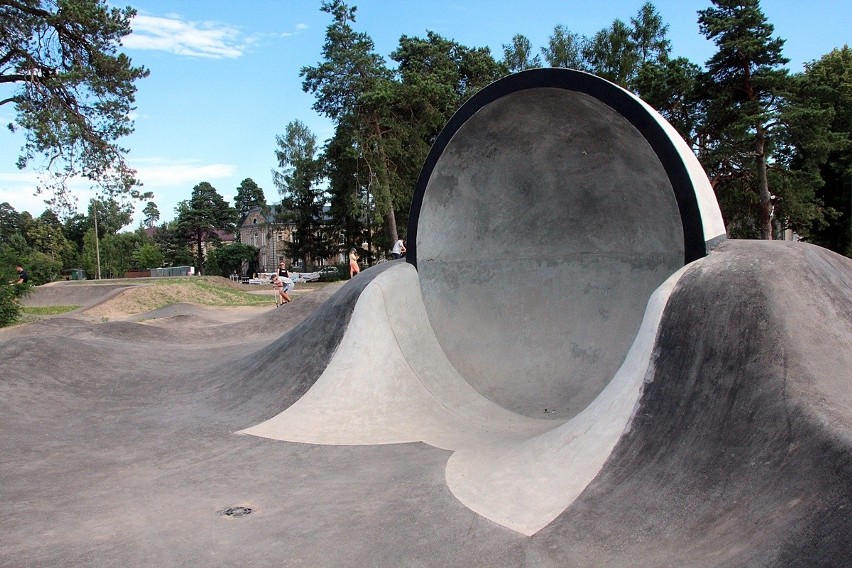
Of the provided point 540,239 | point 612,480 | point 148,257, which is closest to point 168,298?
point 540,239

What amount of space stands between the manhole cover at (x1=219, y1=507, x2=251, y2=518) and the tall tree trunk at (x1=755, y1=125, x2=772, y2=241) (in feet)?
102

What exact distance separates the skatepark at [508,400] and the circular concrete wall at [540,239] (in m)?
0.03

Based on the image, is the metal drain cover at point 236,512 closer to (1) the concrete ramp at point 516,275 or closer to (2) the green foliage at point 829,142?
(1) the concrete ramp at point 516,275

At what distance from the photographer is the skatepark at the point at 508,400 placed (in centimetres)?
377

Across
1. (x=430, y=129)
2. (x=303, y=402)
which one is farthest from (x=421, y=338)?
(x=430, y=129)

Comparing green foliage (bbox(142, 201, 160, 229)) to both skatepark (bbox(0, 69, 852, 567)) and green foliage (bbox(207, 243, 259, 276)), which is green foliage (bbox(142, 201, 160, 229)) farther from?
skatepark (bbox(0, 69, 852, 567))

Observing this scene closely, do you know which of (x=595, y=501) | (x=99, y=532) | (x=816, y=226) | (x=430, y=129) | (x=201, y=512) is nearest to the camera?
(x=595, y=501)

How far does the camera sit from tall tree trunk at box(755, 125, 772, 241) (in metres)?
29.2

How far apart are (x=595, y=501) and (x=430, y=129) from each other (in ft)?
129

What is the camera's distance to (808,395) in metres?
3.65

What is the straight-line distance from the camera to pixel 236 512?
4805 mm

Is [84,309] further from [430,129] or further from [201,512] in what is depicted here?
[430,129]

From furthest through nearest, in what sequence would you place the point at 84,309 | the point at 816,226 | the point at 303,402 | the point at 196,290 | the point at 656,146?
1. the point at 816,226
2. the point at 196,290
3. the point at 84,309
4. the point at 303,402
5. the point at 656,146

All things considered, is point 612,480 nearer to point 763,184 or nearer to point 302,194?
point 763,184
